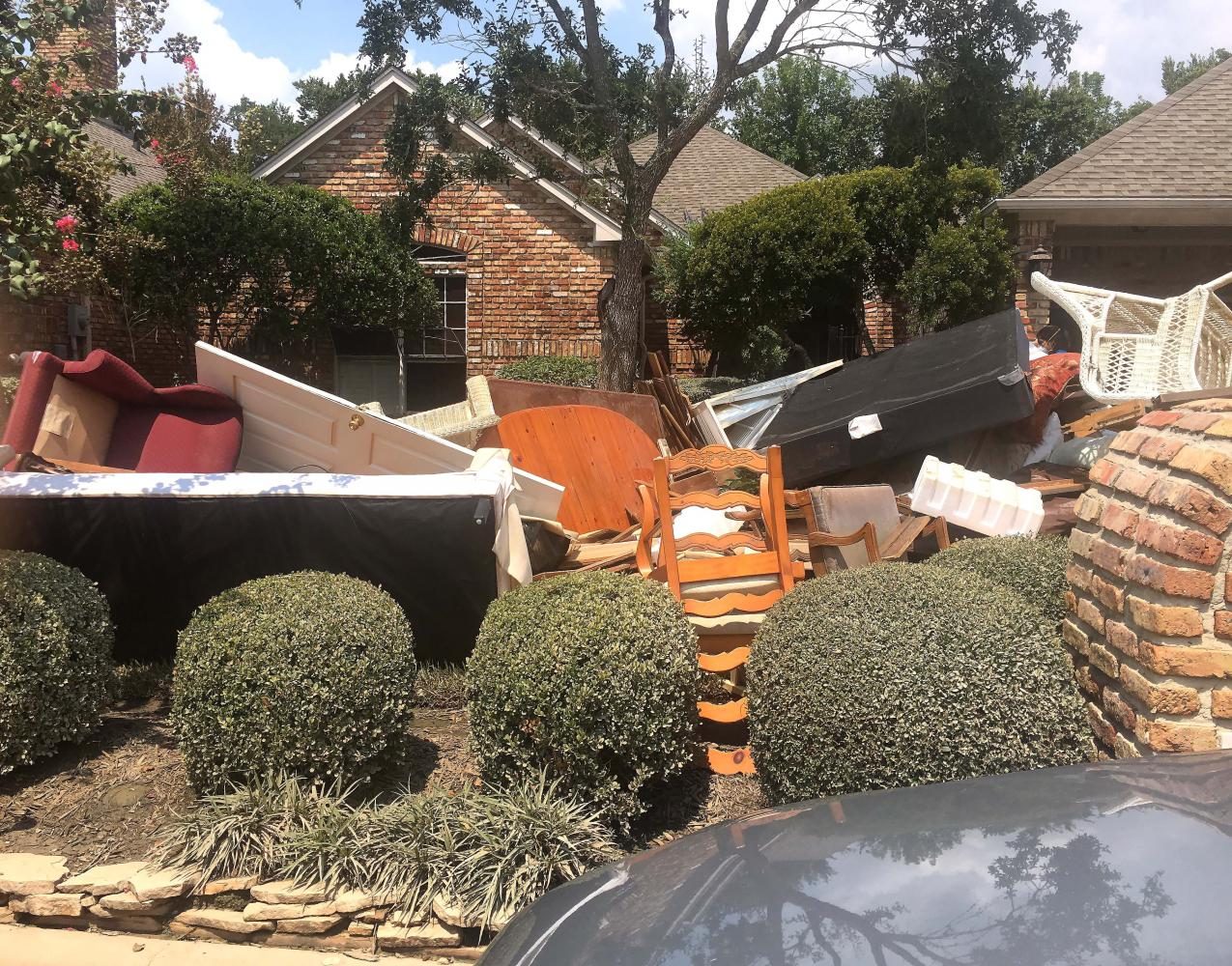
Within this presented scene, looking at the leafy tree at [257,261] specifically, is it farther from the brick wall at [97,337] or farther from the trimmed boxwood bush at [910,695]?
the trimmed boxwood bush at [910,695]

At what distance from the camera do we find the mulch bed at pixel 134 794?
369cm

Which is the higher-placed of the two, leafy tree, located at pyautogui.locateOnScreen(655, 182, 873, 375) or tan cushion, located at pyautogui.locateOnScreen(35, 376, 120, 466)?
leafy tree, located at pyautogui.locateOnScreen(655, 182, 873, 375)

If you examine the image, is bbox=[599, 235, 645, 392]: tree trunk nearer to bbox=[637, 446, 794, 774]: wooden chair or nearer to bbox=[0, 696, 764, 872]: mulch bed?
bbox=[637, 446, 794, 774]: wooden chair

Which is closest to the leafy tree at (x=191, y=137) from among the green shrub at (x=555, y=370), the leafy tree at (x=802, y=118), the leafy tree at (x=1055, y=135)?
the green shrub at (x=555, y=370)

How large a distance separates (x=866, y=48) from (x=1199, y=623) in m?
10.0

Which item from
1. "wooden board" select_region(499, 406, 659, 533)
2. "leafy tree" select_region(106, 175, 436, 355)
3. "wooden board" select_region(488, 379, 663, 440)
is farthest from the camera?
"leafy tree" select_region(106, 175, 436, 355)

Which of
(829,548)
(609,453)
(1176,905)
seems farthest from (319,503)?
(1176,905)

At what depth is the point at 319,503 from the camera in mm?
4871

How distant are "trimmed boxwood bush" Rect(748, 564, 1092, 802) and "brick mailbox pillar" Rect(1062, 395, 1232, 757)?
167 mm

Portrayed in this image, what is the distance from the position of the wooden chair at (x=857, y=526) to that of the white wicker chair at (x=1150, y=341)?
1.45m

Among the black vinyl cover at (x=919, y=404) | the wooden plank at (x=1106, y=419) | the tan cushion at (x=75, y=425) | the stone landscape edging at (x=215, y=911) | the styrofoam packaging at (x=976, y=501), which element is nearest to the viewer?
the stone landscape edging at (x=215, y=911)

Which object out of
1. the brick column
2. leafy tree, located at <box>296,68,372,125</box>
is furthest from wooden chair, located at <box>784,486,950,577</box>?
leafy tree, located at <box>296,68,372,125</box>

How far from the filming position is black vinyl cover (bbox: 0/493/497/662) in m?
4.86

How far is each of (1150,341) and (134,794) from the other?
599 cm
